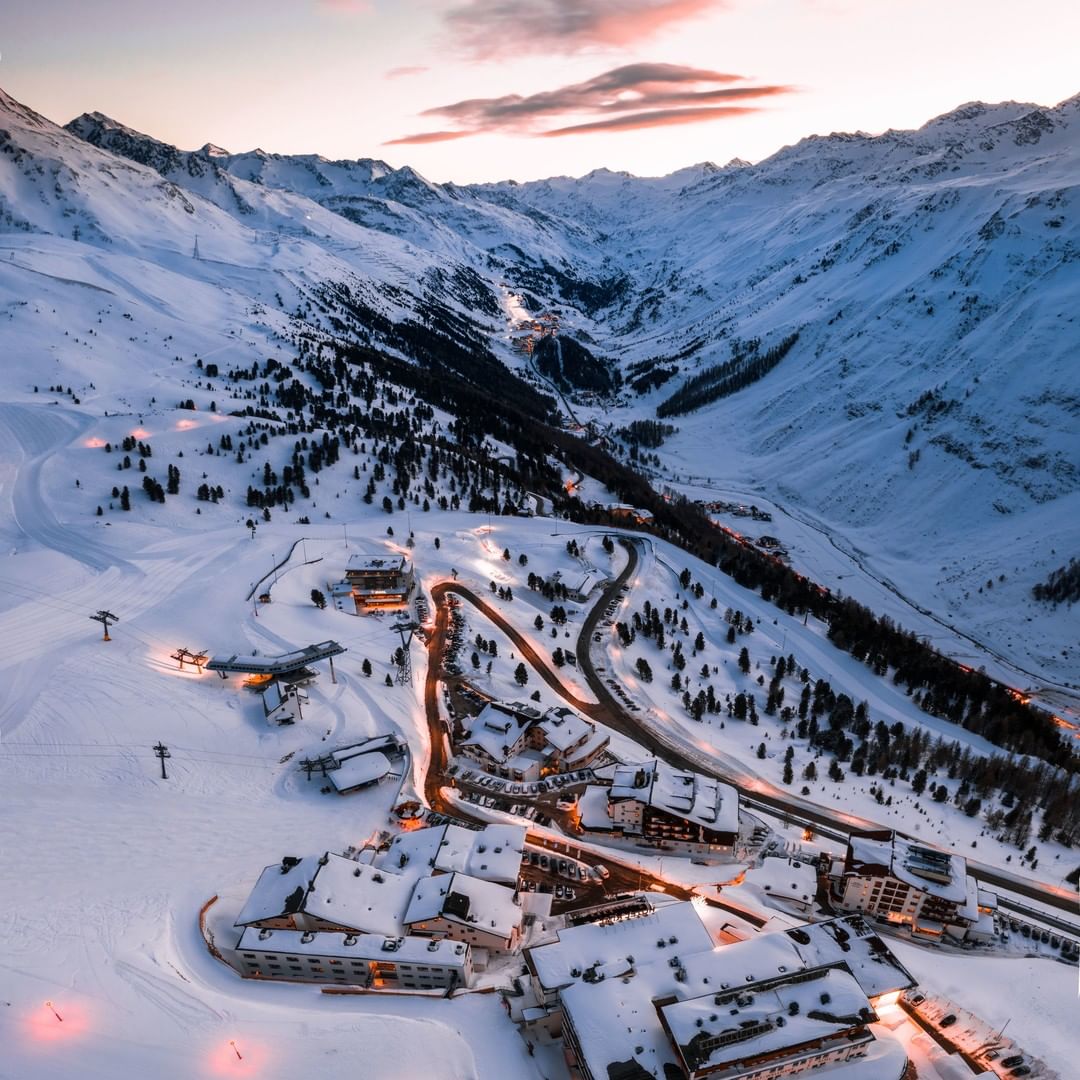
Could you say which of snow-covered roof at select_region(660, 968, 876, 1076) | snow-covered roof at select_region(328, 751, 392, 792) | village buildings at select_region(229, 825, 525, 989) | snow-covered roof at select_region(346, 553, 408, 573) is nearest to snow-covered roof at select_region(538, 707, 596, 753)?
snow-covered roof at select_region(328, 751, 392, 792)

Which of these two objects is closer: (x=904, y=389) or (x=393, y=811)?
(x=393, y=811)

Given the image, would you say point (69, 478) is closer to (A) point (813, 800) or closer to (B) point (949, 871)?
(A) point (813, 800)

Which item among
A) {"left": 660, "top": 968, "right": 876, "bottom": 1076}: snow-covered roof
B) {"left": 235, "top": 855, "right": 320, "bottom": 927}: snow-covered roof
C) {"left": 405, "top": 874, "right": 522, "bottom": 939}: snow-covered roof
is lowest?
{"left": 660, "top": 968, "right": 876, "bottom": 1076}: snow-covered roof

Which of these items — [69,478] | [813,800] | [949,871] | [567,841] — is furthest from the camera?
[69,478]

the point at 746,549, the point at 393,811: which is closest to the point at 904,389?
the point at 746,549

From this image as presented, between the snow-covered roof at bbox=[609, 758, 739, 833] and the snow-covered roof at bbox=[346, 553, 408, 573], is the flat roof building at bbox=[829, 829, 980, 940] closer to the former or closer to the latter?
the snow-covered roof at bbox=[609, 758, 739, 833]

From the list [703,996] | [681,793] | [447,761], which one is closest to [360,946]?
[703,996]

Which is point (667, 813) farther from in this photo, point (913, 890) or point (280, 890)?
point (280, 890)
